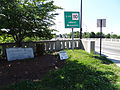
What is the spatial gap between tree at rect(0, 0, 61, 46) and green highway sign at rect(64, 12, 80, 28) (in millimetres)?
1223

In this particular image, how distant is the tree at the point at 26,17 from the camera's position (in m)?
4.86

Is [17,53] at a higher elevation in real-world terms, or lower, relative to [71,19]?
lower

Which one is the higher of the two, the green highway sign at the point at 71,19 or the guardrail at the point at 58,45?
the green highway sign at the point at 71,19

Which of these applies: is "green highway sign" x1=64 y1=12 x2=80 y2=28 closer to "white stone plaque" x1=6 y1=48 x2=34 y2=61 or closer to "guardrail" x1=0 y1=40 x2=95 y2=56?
"guardrail" x1=0 y1=40 x2=95 y2=56

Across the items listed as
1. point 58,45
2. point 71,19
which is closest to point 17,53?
point 58,45

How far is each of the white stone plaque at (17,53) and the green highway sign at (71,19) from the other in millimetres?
3114

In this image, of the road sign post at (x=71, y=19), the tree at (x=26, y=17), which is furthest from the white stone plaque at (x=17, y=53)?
the road sign post at (x=71, y=19)

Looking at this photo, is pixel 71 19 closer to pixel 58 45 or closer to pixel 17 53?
pixel 58 45

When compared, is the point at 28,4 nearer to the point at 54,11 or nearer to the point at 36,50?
the point at 54,11

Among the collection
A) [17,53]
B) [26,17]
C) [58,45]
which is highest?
[26,17]

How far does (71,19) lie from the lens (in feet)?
23.7

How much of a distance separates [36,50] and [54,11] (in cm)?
262

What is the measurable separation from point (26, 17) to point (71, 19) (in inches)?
124

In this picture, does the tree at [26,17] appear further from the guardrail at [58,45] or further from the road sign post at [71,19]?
the road sign post at [71,19]
